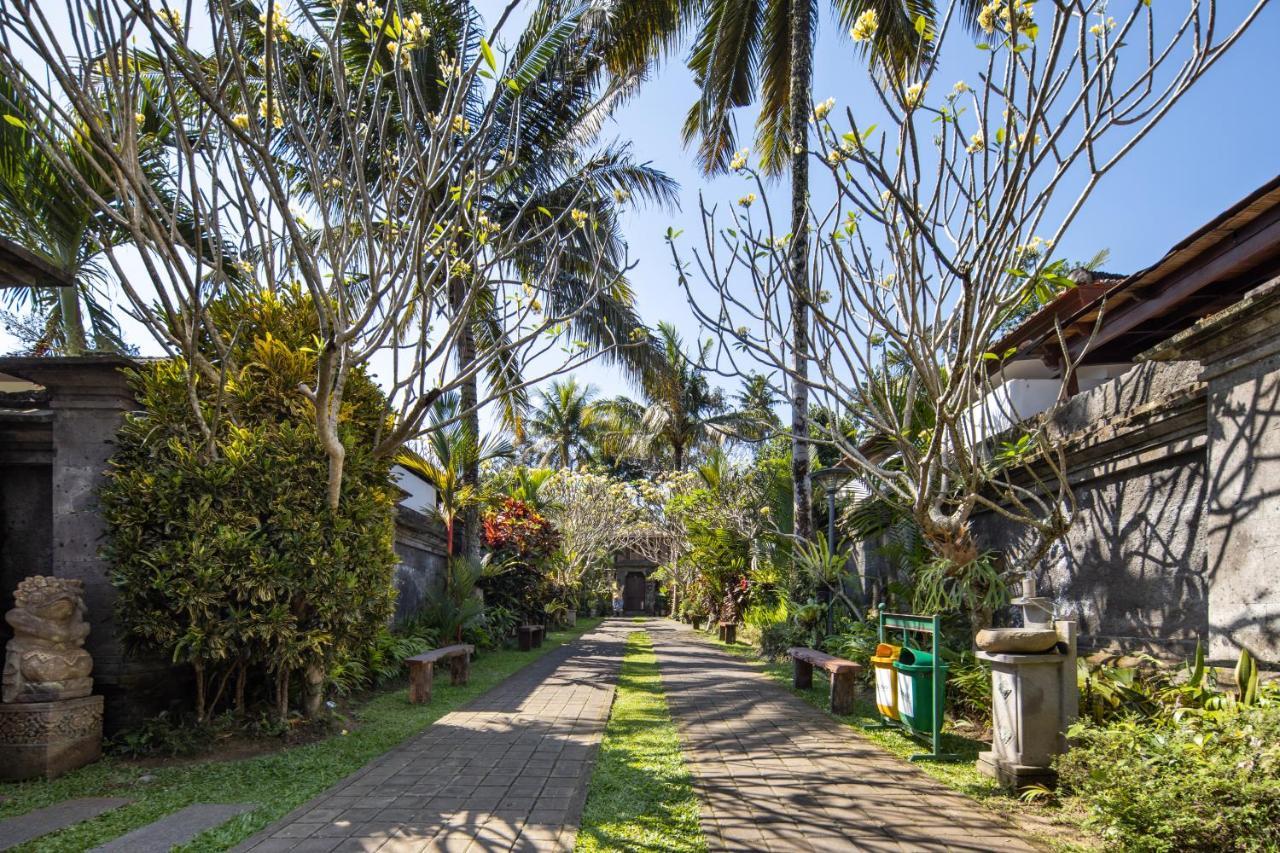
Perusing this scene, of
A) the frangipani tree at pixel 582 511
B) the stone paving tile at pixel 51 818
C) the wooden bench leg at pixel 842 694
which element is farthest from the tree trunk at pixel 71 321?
the frangipani tree at pixel 582 511

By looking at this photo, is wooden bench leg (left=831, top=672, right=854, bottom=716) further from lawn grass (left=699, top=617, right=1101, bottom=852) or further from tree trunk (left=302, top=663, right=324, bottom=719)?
tree trunk (left=302, top=663, right=324, bottom=719)

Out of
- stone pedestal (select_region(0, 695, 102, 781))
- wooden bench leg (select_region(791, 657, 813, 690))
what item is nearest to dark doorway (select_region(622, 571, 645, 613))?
wooden bench leg (select_region(791, 657, 813, 690))

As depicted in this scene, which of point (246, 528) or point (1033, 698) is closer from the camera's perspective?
point (1033, 698)

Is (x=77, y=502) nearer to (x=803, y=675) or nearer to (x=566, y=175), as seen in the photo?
(x=803, y=675)

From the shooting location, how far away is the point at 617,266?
618 inches

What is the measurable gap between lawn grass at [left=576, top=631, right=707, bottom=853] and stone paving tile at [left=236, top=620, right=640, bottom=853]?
12 cm

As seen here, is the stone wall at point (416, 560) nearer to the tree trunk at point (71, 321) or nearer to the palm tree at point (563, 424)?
the tree trunk at point (71, 321)

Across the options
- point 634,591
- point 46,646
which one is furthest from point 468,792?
point 634,591

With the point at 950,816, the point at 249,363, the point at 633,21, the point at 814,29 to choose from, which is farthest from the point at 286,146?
the point at 950,816

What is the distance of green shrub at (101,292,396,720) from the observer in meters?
5.81

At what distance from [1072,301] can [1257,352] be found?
440 centimetres

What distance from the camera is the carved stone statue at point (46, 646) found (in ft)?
17.5

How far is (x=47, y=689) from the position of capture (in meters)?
5.37

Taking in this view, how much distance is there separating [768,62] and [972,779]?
35.8 feet
